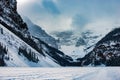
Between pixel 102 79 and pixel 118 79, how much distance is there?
75.4 inches

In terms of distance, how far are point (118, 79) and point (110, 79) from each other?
1054mm

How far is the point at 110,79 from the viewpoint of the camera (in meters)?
37.8

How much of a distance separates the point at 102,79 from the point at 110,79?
92cm

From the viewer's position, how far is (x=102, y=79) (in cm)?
3797

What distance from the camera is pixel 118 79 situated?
1459 inches
